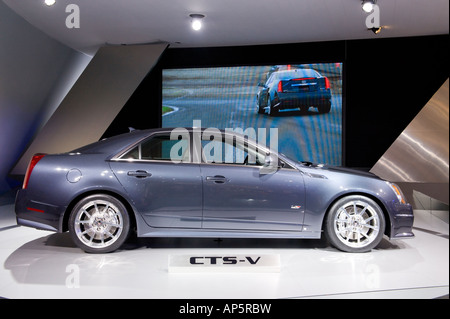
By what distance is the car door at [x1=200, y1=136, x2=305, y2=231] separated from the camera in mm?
4418

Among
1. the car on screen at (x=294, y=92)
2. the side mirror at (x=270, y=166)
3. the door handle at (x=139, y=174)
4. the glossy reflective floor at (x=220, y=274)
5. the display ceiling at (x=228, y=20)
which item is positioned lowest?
the glossy reflective floor at (x=220, y=274)

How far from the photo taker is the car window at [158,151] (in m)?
4.56

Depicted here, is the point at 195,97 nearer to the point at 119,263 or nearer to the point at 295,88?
the point at 295,88

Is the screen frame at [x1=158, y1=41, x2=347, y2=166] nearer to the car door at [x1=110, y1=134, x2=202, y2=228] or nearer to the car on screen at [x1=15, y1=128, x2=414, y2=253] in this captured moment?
the car on screen at [x1=15, y1=128, x2=414, y2=253]

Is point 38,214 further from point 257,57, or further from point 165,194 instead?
point 257,57

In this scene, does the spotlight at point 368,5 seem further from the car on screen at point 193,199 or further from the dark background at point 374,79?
the car on screen at point 193,199

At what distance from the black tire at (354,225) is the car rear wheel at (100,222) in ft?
6.70

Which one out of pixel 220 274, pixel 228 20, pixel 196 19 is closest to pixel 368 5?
pixel 228 20

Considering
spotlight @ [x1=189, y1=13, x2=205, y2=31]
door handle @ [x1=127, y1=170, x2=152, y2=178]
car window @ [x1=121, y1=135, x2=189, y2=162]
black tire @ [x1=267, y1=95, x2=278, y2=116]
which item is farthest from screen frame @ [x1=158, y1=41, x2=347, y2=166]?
door handle @ [x1=127, y1=170, x2=152, y2=178]

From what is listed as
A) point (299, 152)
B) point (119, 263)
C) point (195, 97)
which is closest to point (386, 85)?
point (299, 152)

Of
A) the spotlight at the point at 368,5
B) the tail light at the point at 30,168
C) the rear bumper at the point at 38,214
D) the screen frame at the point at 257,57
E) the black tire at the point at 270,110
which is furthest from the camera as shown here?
the black tire at the point at 270,110

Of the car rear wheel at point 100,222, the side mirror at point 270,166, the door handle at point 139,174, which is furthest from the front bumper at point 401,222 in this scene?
the car rear wheel at point 100,222

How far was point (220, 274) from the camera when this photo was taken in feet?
12.3
